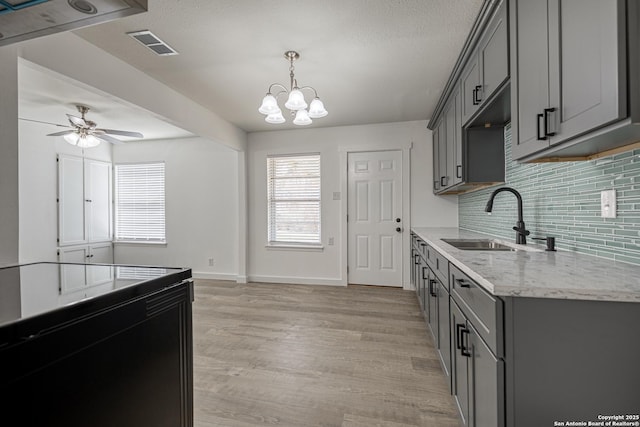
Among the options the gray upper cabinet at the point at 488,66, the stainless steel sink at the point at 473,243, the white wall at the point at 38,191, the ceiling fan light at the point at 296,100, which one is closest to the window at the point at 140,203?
the white wall at the point at 38,191

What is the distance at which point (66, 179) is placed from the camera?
15.9 feet

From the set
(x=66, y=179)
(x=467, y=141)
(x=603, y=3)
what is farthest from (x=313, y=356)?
(x=66, y=179)

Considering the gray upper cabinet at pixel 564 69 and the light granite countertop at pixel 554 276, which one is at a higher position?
the gray upper cabinet at pixel 564 69

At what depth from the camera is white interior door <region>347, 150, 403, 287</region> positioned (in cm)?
452

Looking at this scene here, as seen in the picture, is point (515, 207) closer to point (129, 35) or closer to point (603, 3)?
point (603, 3)

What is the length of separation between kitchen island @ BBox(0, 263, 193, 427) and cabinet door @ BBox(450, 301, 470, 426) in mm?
1327

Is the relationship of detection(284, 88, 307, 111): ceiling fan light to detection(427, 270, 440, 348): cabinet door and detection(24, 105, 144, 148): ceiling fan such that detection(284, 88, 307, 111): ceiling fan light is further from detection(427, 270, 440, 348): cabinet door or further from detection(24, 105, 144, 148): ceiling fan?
detection(24, 105, 144, 148): ceiling fan

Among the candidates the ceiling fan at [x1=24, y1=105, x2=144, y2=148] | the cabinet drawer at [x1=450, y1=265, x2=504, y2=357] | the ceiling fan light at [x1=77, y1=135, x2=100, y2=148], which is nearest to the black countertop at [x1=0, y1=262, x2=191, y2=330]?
the cabinet drawer at [x1=450, y1=265, x2=504, y2=357]

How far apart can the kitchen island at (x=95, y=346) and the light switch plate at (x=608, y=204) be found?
2065mm

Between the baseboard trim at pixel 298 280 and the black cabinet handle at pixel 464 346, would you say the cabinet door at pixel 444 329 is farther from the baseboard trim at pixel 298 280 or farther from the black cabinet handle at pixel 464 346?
the baseboard trim at pixel 298 280

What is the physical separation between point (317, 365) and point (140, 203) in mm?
4994

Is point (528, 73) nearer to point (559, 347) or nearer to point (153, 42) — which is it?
point (559, 347)

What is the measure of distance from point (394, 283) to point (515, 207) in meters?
2.42

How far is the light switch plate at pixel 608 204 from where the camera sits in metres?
1.41
